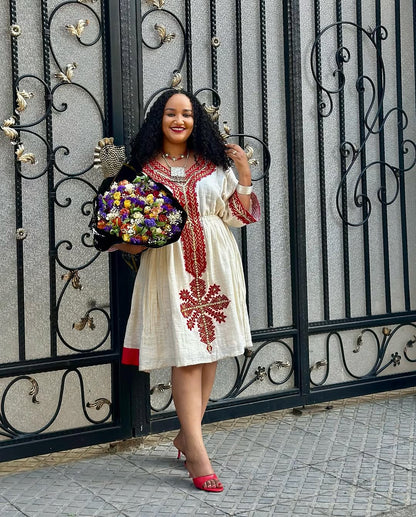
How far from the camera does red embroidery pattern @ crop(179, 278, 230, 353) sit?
3670 millimetres

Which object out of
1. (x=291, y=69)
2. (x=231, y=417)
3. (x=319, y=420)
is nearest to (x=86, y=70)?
(x=291, y=69)

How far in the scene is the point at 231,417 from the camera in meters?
4.49

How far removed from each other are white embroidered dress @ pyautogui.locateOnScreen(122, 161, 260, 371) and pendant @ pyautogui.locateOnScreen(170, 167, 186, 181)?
0.02 meters

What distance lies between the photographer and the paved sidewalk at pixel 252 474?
3.36m

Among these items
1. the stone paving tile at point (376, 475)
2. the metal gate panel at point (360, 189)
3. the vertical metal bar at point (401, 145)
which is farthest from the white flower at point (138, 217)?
the vertical metal bar at point (401, 145)

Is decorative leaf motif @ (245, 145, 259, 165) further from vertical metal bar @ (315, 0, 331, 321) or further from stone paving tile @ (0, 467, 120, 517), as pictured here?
stone paving tile @ (0, 467, 120, 517)

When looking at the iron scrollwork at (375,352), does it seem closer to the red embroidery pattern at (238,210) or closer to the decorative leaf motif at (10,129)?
the red embroidery pattern at (238,210)

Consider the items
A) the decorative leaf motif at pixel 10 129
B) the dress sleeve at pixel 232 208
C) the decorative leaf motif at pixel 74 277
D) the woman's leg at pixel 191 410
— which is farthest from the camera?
the decorative leaf motif at pixel 74 277

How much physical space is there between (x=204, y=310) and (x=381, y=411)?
164 centimetres

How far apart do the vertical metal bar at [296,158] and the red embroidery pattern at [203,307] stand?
1062mm

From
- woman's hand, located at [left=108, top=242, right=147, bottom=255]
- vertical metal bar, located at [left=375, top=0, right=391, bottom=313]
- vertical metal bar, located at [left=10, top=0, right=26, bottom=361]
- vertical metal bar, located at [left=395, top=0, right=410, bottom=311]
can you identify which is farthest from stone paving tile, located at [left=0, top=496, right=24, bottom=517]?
vertical metal bar, located at [left=395, top=0, right=410, bottom=311]

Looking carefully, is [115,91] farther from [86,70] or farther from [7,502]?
[7,502]

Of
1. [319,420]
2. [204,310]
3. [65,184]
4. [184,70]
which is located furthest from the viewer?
[319,420]

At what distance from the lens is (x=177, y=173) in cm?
377
